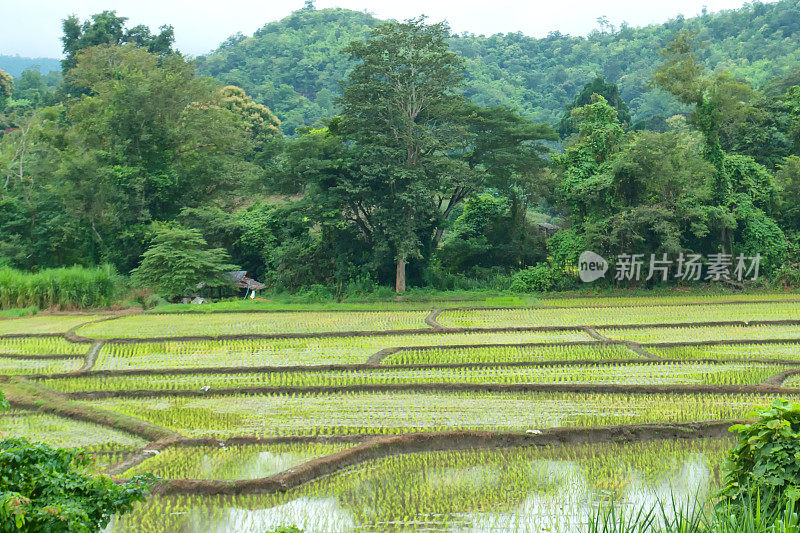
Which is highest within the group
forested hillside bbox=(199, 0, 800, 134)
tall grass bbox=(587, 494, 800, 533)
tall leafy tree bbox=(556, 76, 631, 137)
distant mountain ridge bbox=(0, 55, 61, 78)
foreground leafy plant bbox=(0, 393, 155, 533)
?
distant mountain ridge bbox=(0, 55, 61, 78)

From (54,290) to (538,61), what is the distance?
48195 mm

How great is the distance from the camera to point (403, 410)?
851cm

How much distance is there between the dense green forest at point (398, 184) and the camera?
18219 millimetres

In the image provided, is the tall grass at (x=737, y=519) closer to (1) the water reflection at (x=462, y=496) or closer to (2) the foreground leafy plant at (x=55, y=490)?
(1) the water reflection at (x=462, y=496)

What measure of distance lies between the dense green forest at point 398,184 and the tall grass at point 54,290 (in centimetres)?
43

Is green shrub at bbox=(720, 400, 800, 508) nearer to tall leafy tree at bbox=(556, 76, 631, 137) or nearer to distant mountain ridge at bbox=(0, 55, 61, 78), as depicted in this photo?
tall leafy tree at bbox=(556, 76, 631, 137)

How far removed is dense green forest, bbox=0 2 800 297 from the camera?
59.8 ft

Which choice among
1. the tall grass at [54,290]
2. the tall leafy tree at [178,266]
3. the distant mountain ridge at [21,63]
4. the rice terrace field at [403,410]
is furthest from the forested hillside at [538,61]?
the distant mountain ridge at [21,63]

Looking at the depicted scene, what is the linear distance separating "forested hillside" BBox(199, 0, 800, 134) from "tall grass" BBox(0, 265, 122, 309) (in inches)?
1074

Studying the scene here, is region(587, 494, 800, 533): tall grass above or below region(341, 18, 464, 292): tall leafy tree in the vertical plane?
below

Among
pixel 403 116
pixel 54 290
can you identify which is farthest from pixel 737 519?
pixel 54 290

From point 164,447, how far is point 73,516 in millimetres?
3728

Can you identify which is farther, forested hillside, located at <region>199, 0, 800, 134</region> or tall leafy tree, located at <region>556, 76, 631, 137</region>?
forested hillside, located at <region>199, 0, 800, 134</region>

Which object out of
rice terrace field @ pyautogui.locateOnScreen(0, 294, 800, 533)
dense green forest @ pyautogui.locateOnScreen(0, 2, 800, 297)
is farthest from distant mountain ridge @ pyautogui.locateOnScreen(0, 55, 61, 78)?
rice terrace field @ pyautogui.locateOnScreen(0, 294, 800, 533)
